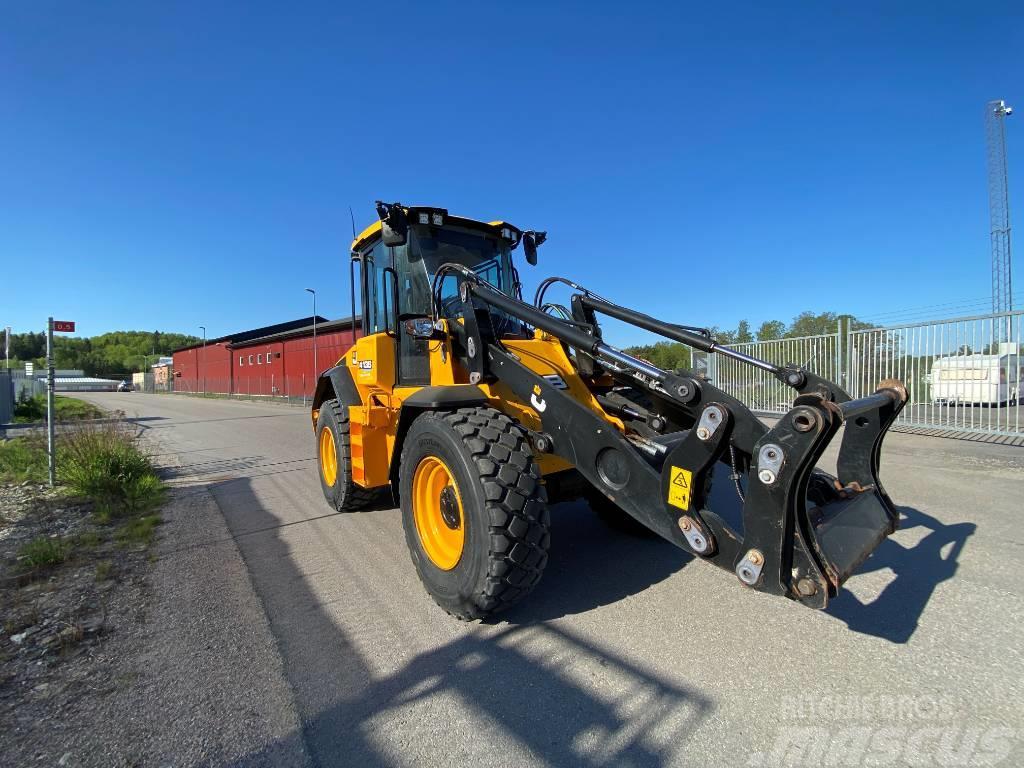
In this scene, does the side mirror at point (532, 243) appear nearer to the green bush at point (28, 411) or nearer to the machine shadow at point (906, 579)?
the machine shadow at point (906, 579)

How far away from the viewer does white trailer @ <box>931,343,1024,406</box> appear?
854 centimetres

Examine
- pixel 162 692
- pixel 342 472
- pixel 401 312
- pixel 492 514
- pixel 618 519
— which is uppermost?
pixel 401 312

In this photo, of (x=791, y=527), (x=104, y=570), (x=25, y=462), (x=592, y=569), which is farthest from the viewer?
(x=25, y=462)

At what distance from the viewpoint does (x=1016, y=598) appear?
3164mm

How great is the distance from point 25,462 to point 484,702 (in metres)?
9.22

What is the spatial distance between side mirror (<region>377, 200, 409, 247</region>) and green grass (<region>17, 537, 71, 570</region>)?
358cm

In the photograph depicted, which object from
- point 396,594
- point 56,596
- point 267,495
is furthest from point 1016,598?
point 267,495

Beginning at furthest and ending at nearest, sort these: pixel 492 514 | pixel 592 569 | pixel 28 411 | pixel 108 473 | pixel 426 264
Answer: pixel 28 411, pixel 108 473, pixel 426 264, pixel 592 569, pixel 492 514

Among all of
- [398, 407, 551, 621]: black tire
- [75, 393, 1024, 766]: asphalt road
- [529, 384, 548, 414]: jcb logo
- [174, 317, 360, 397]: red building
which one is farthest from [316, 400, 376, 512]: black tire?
[174, 317, 360, 397]: red building

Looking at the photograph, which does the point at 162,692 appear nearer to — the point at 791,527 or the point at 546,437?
the point at 546,437

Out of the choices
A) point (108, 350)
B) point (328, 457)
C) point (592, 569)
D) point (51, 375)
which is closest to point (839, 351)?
point (592, 569)

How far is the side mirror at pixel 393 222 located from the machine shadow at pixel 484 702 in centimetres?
263

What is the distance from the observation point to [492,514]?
2.76 m

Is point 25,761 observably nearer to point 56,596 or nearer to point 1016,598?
point 56,596
